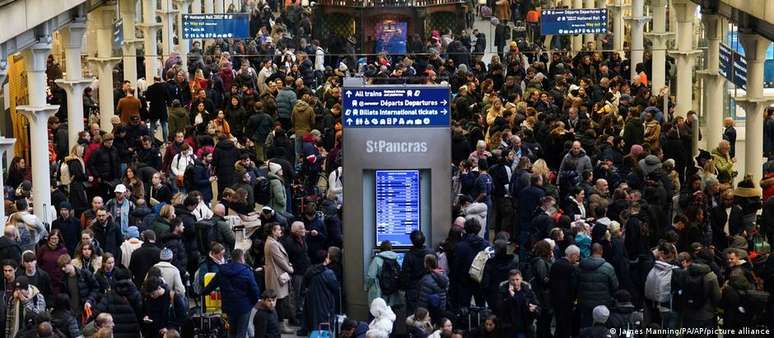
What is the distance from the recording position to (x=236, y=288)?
87.9 feet

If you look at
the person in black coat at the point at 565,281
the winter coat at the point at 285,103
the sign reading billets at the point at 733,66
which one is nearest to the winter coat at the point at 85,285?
the person in black coat at the point at 565,281

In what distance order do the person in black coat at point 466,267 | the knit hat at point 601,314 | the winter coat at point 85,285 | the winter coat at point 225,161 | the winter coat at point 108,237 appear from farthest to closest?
the winter coat at point 225,161
the winter coat at point 108,237
the person in black coat at point 466,267
the winter coat at point 85,285
the knit hat at point 601,314

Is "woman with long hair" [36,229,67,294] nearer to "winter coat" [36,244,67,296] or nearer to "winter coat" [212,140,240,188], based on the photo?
"winter coat" [36,244,67,296]

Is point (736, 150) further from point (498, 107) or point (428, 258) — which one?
point (428, 258)

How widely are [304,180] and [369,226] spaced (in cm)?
701

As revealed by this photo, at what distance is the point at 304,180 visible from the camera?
117ft

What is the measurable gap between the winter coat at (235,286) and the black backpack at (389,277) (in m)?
1.55

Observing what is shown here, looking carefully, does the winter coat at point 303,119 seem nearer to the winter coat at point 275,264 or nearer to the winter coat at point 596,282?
the winter coat at point 275,264

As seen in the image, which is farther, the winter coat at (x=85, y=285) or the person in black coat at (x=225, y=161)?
the person in black coat at (x=225, y=161)

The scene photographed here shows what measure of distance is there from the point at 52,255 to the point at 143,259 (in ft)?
3.49

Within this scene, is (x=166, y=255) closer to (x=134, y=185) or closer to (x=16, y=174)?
(x=134, y=185)

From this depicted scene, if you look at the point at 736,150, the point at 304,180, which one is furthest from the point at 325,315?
the point at 736,150

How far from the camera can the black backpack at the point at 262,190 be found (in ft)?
106

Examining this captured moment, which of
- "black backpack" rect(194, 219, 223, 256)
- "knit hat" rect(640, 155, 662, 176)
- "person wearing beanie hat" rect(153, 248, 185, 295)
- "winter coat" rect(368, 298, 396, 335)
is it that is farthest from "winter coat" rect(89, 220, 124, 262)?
"knit hat" rect(640, 155, 662, 176)
